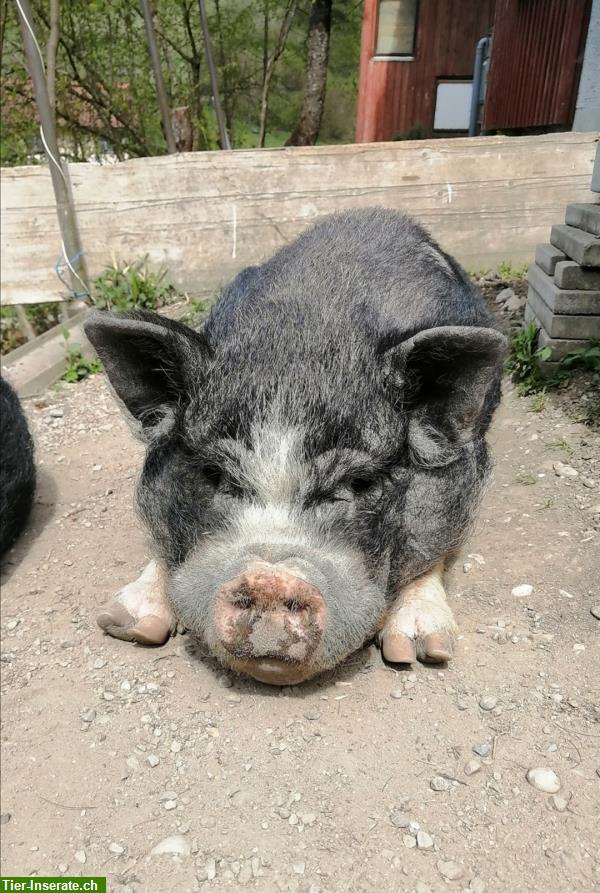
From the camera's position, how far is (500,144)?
5.38 m

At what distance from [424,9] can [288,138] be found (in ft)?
24.4

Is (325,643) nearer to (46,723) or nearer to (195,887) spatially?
(195,887)

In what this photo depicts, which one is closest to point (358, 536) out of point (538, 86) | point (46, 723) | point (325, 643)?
point (325, 643)

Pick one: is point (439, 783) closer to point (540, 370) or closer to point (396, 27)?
point (540, 370)

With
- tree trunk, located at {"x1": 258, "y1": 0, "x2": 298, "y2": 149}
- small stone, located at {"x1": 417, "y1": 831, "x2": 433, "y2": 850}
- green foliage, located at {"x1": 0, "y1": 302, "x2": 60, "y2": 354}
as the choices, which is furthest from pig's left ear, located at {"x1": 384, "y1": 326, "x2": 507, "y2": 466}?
tree trunk, located at {"x1": 258, "y1": 0, "x2": 298, "y2": 149}

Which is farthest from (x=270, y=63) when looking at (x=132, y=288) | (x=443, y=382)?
(x=443, y=382)

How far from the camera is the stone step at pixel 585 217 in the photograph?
377cm

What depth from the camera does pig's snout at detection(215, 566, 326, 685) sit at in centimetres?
194

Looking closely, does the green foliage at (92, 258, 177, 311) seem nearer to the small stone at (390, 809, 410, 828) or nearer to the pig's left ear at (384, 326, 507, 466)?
the pig's left ear at (384, 326, 507, 466)

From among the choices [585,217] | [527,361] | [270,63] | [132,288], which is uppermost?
[270,63]

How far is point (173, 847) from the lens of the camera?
6.75 feet

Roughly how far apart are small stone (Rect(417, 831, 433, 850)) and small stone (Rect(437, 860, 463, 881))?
0.18 ft

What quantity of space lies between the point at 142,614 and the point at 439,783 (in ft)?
4.33

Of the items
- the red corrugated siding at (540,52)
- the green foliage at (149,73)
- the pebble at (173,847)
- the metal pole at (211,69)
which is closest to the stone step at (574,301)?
the red corrugated siding at (540,52)
